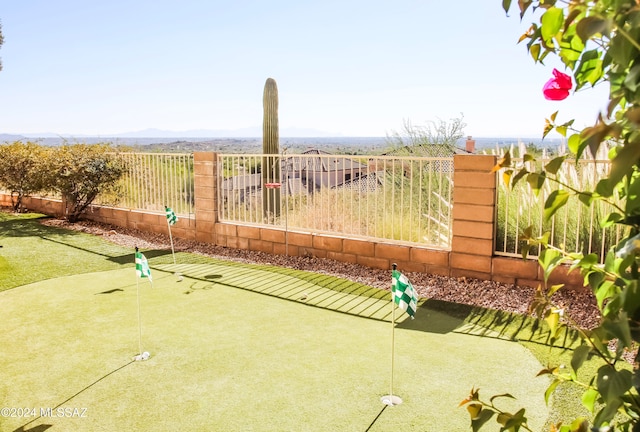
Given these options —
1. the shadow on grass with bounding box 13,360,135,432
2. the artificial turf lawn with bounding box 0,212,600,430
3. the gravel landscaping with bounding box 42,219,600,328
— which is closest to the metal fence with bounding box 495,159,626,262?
the gravel landscaping with bounding box 42,219,600,328

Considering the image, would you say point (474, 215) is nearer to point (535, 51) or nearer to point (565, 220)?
point (565, 220)

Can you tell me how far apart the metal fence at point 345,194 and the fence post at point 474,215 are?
1.35ft

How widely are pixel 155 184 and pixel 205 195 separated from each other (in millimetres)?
2027

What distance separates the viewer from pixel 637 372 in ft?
2.83

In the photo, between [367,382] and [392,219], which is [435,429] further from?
[392,219]

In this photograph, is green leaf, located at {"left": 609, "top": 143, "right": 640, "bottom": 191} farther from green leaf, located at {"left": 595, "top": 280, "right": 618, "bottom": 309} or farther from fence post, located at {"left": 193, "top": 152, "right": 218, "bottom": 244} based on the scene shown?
fence post, located at {"left": 193, "top": 152, "right": 218, "bottom": 244}

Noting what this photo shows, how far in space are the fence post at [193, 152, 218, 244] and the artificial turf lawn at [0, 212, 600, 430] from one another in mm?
2572

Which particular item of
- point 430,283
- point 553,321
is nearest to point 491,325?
point 430,283

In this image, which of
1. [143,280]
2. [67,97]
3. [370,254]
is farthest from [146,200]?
[67,97]

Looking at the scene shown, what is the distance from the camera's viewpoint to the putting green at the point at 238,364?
3457 mm

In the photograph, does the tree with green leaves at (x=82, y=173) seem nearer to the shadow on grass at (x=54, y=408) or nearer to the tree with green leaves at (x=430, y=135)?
the tree with green leaves at (x=430, y=135)

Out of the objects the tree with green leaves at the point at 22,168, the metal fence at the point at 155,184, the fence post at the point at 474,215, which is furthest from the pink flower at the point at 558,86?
the tree with green leaves at the point at 22,168

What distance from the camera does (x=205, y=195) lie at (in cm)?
965

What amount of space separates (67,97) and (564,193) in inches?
3461
